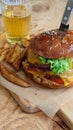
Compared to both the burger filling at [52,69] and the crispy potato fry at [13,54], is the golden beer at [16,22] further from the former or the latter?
the burger filling at [52,69]

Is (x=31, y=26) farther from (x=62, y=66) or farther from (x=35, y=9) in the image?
(x=62, y=66)

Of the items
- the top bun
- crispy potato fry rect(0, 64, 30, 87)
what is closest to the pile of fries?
crispy potato fry rect(0, 64, 30, 87)

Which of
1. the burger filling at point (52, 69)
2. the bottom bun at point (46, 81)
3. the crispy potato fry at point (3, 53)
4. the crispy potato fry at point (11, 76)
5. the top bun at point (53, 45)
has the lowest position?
the crispy potato fry at point (11, 76)

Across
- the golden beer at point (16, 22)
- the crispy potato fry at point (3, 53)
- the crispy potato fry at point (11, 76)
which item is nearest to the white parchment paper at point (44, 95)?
the crispy potato fry at point (11, 76)

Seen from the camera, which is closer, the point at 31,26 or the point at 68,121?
the point at 68,121

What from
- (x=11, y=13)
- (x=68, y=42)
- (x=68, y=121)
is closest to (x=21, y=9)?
(x=11, y=13)

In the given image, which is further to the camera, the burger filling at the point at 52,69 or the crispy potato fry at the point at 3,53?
the crispy potato fry at the point at 3,53
